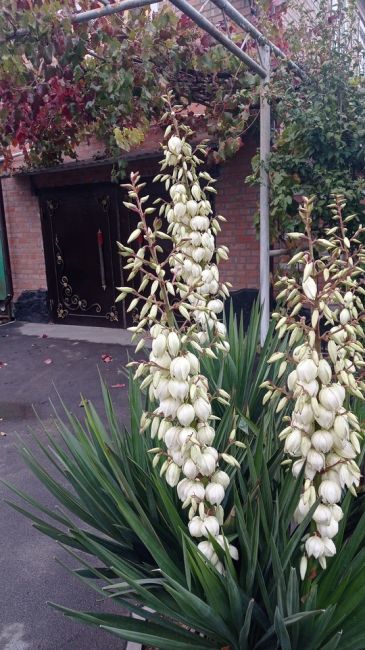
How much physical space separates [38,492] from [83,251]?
210 inches

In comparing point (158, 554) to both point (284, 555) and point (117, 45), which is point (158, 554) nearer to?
point (284, 555)

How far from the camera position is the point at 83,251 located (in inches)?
334

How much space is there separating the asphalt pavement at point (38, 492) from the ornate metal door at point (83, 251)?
2.53 ft

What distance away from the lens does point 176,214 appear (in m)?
2.41

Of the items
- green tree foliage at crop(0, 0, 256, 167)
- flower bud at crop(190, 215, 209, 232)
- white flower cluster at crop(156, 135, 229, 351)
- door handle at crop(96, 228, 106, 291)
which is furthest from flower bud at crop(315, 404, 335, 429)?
door handle at crop(96, 228, 106, 291)

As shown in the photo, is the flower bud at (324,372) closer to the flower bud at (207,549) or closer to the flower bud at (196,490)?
the flower bud at (196,490)

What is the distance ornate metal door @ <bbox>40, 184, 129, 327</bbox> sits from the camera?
8133 mm

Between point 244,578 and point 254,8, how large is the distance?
217 inches

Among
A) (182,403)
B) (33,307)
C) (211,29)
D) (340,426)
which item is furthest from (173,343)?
(33,307)

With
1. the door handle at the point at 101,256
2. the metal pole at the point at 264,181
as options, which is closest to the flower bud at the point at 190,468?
the metal pole at the point at 264,181

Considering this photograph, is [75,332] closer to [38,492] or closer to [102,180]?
[102,180]

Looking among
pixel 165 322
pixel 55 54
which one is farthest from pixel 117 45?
pixel 165 322

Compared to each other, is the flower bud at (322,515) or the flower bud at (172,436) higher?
the flower bud at (172,436)

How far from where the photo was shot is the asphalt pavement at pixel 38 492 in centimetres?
247
